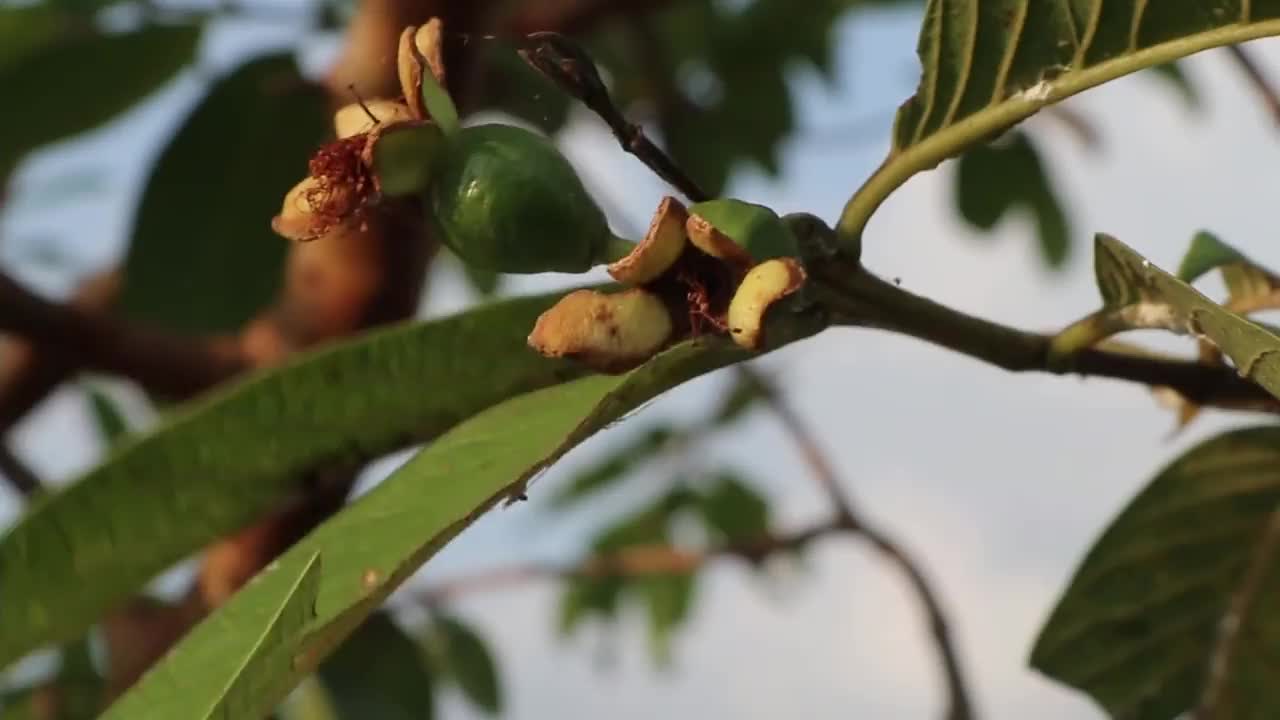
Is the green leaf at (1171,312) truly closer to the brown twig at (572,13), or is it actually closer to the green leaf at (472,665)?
the brown twig at (572,13)

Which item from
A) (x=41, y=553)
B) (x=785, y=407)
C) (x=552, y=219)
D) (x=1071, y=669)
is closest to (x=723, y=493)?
(x=785, y=407)

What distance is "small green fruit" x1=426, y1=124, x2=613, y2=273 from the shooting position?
0.33 metres

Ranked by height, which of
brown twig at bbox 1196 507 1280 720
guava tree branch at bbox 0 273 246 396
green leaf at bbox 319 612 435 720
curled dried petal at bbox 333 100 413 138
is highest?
curled dried petal at bbox 333 100 413 138

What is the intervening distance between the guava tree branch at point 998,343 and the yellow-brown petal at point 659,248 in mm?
40

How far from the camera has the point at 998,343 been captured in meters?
0.39

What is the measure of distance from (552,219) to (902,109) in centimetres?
12

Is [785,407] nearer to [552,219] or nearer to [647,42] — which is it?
[647,42]

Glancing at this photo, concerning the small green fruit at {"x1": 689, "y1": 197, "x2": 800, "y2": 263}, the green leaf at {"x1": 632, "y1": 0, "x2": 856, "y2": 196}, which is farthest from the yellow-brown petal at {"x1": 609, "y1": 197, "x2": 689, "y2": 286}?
the green leaf at {"x1": 632, "y1": 0, "x2": 856, "y2": 196}

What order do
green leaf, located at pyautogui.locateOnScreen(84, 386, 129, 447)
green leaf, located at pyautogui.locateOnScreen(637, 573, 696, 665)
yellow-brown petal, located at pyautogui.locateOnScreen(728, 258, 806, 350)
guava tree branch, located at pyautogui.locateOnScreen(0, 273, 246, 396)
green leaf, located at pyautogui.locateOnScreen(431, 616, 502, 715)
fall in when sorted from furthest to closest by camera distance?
green leaf, located at pyautogui.locateOnScreen(637, 573, 696, 665)
green leaf, located at pyautogui.locateOnScreen(84, 386, 129, 447)
green leaf, located at pyautogui.locateOnScreen(431, 616, 502, 715)
guava tree branch, located at pyautogui.locateOnScreen(0, 273, 246, 396)
yellow-brown petal, located at pyautogui.locateOnScreen(728, 258, 806, 350)

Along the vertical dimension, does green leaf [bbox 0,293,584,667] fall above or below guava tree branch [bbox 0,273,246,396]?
above

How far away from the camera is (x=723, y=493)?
5.99 ft

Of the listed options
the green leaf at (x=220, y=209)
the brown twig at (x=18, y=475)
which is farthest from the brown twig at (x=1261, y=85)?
the brown twig at (x=18, y=475)

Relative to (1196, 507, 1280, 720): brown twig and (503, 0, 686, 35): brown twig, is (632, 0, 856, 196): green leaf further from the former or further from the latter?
(1196, 507, 1280, 720): brown twig

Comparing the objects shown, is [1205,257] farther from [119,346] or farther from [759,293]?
[119,346]
